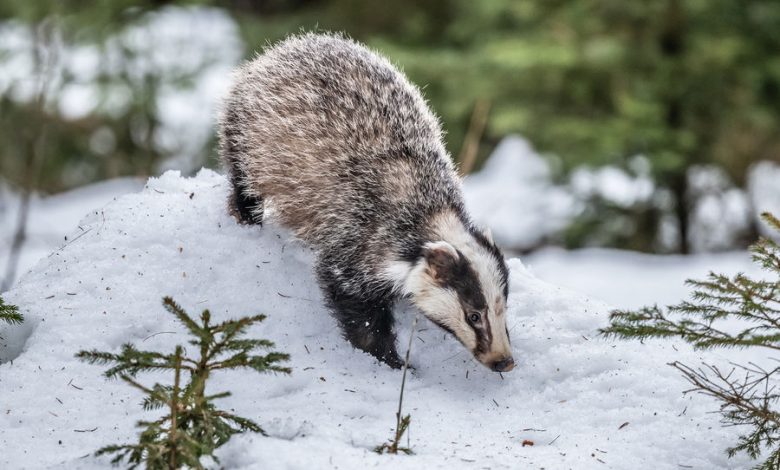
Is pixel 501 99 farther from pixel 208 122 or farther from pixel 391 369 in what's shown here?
pixel 391 369

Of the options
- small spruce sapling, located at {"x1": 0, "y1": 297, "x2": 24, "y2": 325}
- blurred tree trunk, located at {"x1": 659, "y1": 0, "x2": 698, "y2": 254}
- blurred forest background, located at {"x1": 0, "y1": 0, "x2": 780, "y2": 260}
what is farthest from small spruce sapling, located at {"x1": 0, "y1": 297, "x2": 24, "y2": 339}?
blurred tree trunk, located at {"x1": 659, "y1": 0, "x2": 698, "y2": 254}

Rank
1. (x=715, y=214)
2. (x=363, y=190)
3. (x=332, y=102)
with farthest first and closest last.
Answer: (x=715, y=214) < (x=332, y=102) < (x=363, y=190)

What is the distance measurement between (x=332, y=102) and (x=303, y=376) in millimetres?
2001

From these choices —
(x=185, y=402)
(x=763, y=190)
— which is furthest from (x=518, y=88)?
(x=185, y=402)

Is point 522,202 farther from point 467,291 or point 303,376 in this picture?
point 303,376

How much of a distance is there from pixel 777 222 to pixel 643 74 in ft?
24.3

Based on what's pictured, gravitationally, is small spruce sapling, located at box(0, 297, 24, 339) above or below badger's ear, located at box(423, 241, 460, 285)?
below

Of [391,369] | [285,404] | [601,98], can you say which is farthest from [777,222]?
[601,98]

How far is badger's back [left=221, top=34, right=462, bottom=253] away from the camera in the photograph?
527cm

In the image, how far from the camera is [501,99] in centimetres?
1154

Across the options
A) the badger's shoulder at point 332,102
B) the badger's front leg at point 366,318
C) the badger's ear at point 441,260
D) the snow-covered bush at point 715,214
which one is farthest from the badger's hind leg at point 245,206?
the snow-covered bush at point 715,214

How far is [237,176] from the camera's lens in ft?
19.5

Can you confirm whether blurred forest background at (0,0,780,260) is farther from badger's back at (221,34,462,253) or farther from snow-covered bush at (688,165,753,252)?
badger's back at (221,34,462,253)

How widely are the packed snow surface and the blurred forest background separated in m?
3.92
